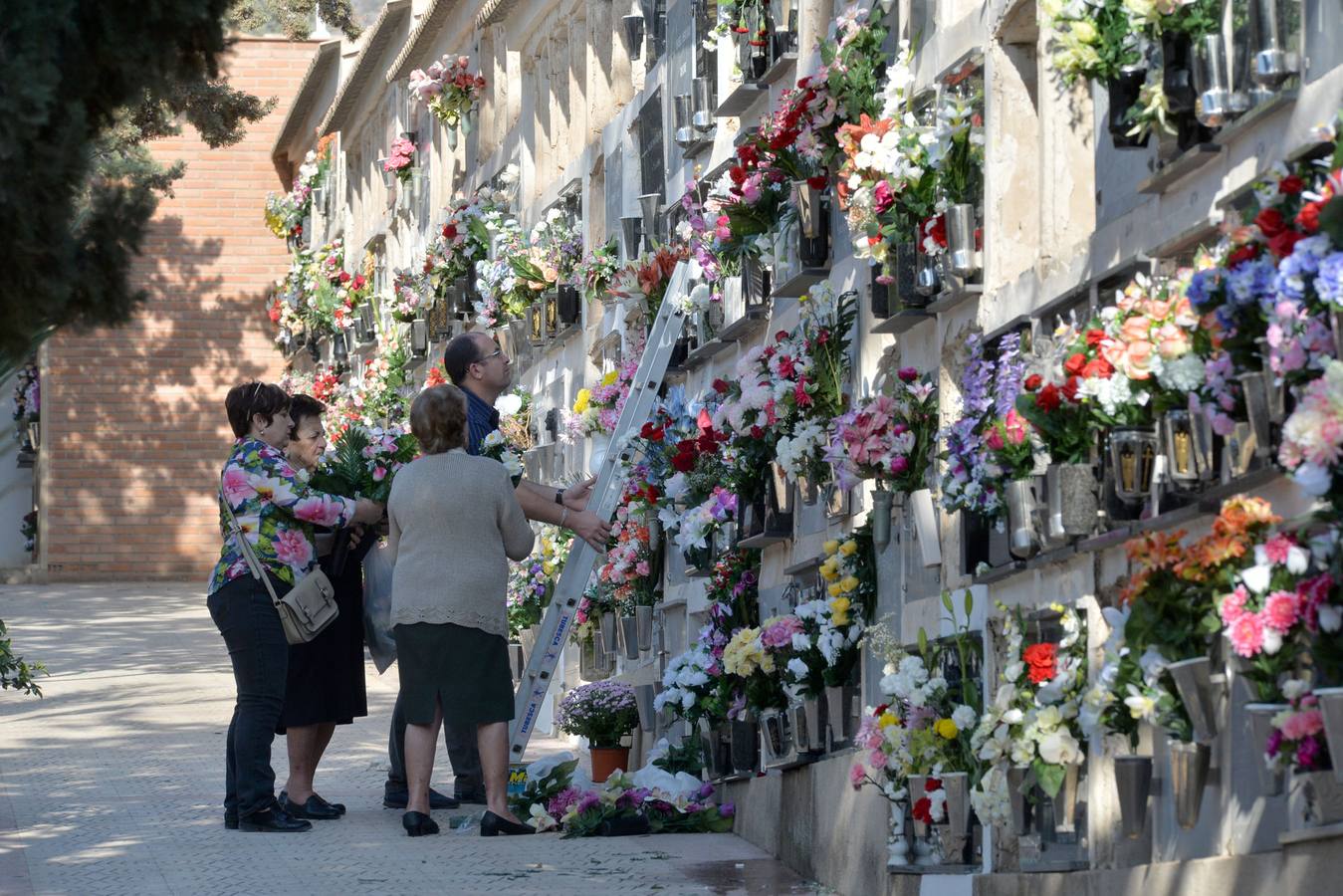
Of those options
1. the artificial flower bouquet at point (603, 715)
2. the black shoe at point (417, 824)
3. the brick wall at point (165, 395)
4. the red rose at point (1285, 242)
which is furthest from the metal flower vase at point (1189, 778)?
the brick wall at point (165, 395)

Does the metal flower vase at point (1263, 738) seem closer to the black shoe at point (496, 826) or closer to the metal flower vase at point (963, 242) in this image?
the metal flower vase at point (963, 242)

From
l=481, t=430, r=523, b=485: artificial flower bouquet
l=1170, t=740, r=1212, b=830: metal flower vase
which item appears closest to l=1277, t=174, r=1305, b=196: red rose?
l=1170, t=740, r=1212, b=830: metal flower vase

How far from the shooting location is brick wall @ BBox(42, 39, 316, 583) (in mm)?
28188

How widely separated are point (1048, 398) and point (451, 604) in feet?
11.6

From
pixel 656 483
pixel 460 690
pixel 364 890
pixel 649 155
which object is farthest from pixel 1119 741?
pixel 649 155

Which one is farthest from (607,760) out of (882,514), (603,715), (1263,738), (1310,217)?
(1310,217)

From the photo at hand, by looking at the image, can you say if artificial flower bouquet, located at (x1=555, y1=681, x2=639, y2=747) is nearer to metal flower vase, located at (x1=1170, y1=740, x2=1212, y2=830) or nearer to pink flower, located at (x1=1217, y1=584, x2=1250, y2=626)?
metal flower vase, located at (x1=1170, y1=740, x2=1212, y2=830)

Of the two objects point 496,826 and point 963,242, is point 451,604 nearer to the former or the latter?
point 496,826

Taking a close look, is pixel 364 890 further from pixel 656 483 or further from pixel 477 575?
pixel 656 483

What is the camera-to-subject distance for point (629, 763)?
11.8 metres

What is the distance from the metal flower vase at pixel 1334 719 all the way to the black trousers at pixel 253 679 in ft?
17.7

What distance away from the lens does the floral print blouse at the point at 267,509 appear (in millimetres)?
8875

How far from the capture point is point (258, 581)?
883 cm

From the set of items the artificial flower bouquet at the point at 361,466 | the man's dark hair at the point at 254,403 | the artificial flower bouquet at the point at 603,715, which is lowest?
the artificial flower bouquet at the point at 603,715
